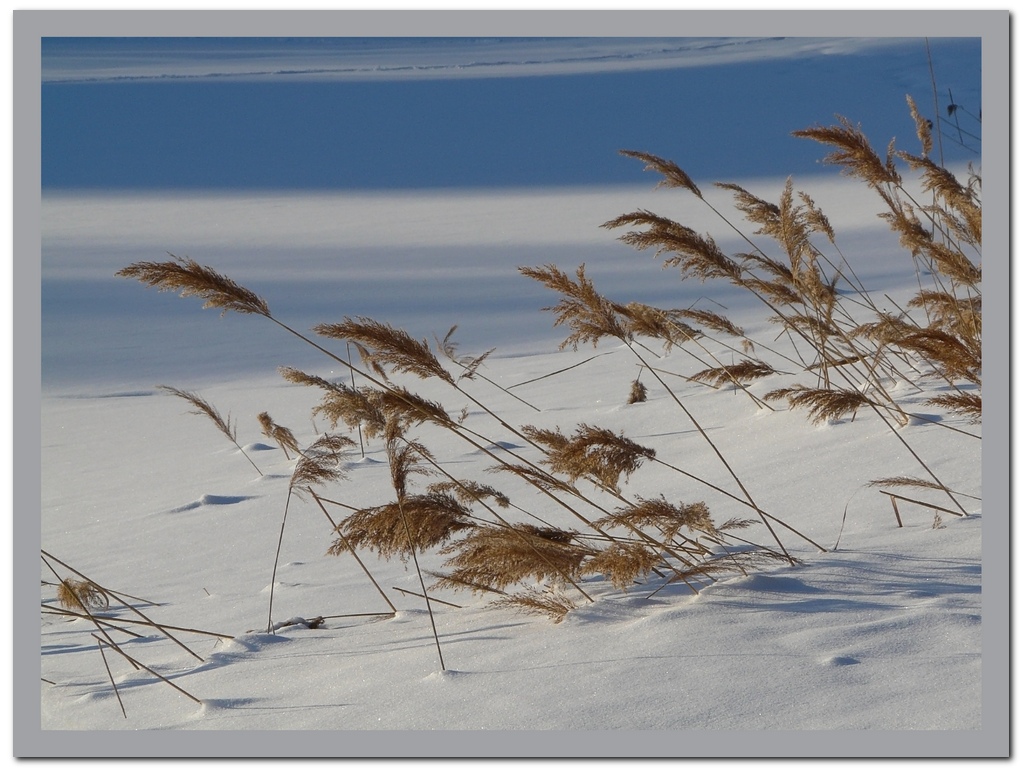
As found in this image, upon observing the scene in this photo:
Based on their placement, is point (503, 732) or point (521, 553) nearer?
point (503, 732)

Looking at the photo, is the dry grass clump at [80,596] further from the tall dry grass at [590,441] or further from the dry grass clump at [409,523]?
the dry grass clump at [409,523]

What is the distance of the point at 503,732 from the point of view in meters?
1.60

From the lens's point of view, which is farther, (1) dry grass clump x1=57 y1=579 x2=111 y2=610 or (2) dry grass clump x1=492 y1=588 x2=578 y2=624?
(1) dry grass clump x1=57 y1=579 x2=111 y2=610

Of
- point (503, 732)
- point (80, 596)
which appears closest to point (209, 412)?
point (80, 596)

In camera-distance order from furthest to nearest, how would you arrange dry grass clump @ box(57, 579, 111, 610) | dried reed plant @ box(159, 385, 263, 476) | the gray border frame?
dried reed plant @ box(159, 385, 263, 476) < dry grass clump @ box(57, 579, 111, 610) < the gray border frame

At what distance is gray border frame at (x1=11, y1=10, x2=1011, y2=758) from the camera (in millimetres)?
1542

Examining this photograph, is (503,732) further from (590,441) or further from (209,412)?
(209,412)

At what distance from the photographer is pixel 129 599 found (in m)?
2.75

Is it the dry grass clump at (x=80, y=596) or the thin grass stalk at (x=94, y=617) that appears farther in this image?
the dry grass clump at (x=80, y=596)

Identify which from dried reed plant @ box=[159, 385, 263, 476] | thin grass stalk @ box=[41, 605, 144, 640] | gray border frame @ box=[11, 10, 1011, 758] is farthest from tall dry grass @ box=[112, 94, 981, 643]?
dried reed plant @ box=[159, 385, 263, 476]

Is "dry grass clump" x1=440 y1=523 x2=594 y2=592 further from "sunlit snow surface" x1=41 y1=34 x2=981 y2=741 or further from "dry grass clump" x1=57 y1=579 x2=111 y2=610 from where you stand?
"dry grass clump" x1=57 y1=579 x2=111 y2=610

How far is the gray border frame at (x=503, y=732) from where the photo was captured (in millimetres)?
1542

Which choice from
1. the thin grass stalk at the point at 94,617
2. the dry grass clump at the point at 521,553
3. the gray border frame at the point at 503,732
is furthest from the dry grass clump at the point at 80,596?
the dry grass clump at the point at 521,553

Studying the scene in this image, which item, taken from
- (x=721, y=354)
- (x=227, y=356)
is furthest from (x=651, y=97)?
(x=721, y=354)
